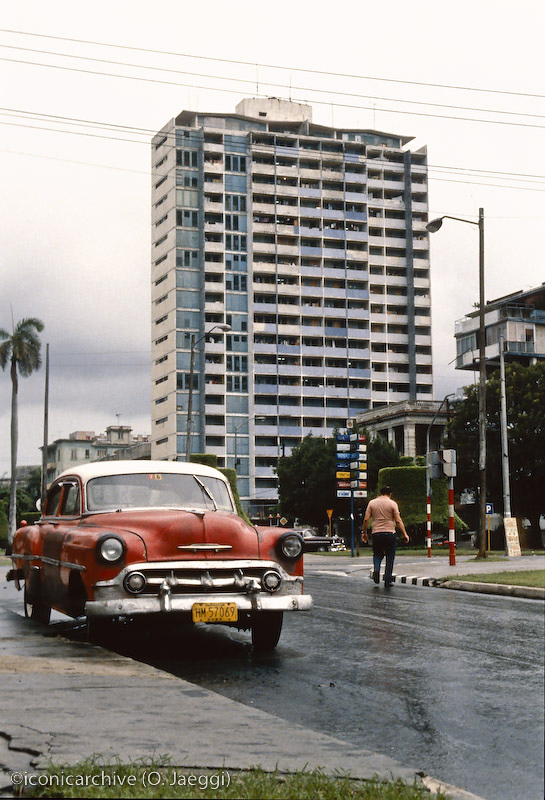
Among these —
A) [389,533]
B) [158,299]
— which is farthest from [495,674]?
[158,299]

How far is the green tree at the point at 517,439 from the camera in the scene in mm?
58594

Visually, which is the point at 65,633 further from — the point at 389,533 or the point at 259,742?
the point at 389,533

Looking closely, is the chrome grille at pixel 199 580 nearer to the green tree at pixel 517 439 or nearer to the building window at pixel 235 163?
the green tree at pixel 517 439

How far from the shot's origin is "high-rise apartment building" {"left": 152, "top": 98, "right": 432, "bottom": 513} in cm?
11269

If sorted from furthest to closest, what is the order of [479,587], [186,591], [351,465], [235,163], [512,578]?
1. [235,163]
2. [351,465]
3. [512,578]
4. [479,587]
5. [186,591]

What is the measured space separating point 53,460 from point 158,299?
205ft

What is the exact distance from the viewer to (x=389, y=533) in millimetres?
17000

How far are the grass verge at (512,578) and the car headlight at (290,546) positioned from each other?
6801 millimetres

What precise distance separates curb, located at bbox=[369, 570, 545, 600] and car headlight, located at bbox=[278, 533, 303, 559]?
6557 millimetres

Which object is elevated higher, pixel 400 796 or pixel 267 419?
pixel 267 419

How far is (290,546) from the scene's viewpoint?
8.88m

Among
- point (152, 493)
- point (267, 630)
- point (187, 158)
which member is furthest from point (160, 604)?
point (187, 158)

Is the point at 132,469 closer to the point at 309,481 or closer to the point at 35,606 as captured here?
the point at 35,606

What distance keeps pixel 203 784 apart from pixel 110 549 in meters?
4.39
